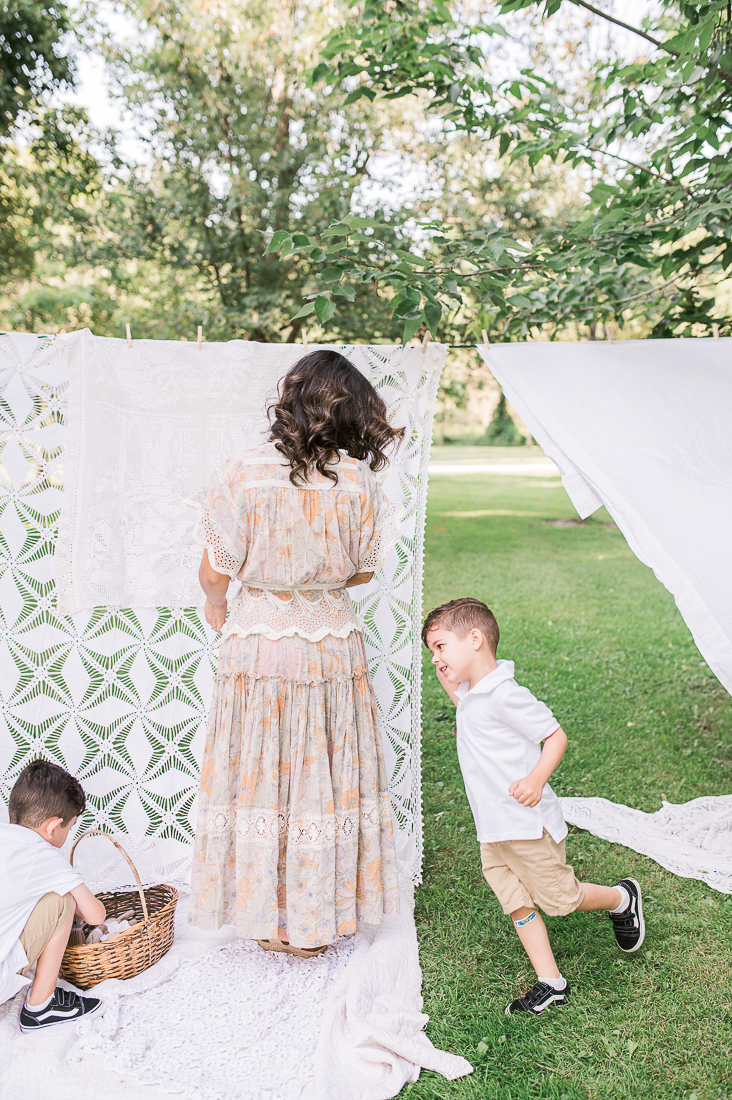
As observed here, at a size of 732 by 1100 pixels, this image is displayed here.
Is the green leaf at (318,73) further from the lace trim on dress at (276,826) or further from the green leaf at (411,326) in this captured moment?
the lace trim on dress at (276,826)

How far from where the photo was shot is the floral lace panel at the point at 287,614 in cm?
233

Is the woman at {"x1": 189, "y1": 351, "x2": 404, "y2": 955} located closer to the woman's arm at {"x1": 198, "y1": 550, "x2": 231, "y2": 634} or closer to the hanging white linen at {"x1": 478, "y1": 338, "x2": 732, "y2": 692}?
the woman's arm at {"x1": 198, "y1": 550, "x2": 231, "y2": 634}

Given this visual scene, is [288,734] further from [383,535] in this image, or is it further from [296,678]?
[383,535]

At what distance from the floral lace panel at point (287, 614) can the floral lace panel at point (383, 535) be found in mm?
157

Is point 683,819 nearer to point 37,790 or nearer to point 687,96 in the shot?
point 37,790

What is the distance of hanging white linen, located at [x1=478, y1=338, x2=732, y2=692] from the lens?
6.95 ft

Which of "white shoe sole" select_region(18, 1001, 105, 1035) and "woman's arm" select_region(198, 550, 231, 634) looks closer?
"white shoe sole" select_region(18, 1001, 105, 1035)

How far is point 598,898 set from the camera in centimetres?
240

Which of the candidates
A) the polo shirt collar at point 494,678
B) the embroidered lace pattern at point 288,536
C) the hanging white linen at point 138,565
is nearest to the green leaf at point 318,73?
the hanging white linen at point 138,565

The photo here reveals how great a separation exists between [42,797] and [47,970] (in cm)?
47

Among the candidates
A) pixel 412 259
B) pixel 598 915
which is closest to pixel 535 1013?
pixel 598 915

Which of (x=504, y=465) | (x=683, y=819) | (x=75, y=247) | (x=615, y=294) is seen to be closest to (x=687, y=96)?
(x=615, y=294)

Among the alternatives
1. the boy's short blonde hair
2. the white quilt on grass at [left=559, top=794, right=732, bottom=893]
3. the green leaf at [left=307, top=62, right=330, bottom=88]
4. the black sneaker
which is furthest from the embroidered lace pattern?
the green leaf at [left=307, top=62, right=330, bottom=88]

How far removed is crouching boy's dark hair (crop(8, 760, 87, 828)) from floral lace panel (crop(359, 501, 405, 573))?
44.3 inches
